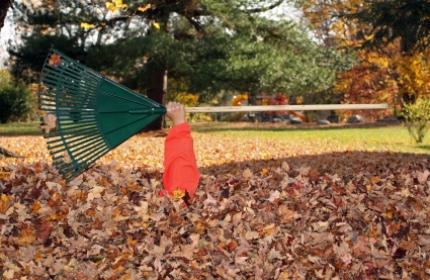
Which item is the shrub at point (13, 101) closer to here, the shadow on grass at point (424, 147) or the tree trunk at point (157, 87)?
the tree trunk at point (157, 87)

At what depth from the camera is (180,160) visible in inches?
143

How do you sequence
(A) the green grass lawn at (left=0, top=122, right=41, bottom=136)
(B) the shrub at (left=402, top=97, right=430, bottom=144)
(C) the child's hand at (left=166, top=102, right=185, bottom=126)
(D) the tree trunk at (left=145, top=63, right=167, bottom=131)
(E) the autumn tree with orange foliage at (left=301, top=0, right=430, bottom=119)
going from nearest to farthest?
(C) the child's hand at (left=166, top=102, right=185, bottom=126), (E) the autumn tree with orange foliage at (left=301, top=0, right=430, bottom=119), (B) the shrub at (left=402, top=97, right=430, bottom=144), (D) the tree trunk at (left=145, top=63, right=167, bottom=131), (A) the green grass lawn at (left=0, top=122, right=41, bottom=136)

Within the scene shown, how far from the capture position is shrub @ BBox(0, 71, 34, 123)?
30.8 m

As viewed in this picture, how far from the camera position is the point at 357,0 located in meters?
21.5

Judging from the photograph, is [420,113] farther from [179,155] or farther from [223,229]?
[223,229]

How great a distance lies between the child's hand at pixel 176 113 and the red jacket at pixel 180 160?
0.03m

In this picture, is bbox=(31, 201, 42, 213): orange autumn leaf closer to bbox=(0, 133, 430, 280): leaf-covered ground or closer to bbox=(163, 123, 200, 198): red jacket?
bbox=(0, 133, 430, 280): leaf-covered ground

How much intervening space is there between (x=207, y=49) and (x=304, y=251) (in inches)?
678

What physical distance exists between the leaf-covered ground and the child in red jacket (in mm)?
143

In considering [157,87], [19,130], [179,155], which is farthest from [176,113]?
[19,130]

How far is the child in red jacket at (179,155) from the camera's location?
362cm

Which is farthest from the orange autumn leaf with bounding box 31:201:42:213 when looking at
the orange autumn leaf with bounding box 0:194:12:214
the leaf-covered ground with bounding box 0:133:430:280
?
the orange autumn leaf with bounding box 0:194:12:214

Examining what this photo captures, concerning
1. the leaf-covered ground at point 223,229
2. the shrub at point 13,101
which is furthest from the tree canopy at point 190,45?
the leaf-covered ground at point 223,229

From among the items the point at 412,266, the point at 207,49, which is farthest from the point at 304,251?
the point at 207,49
